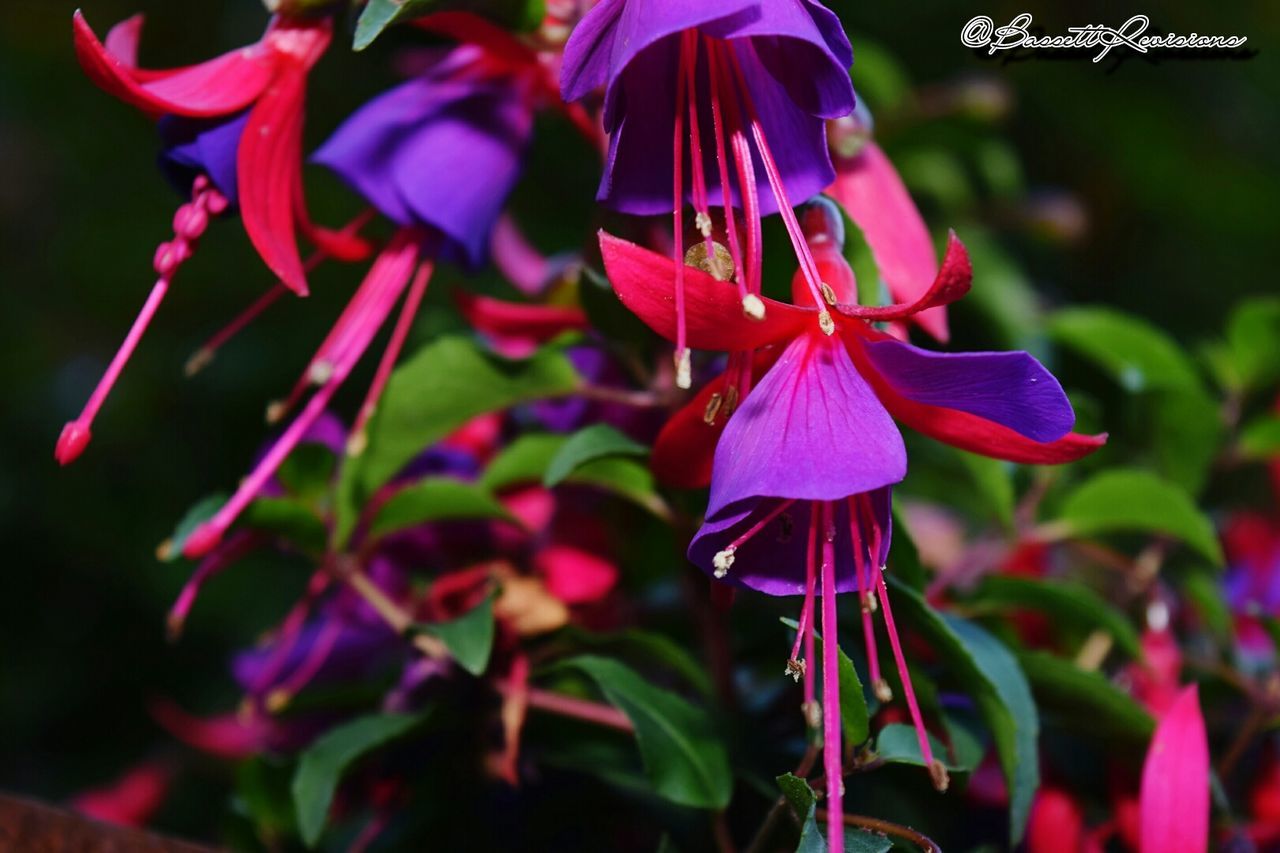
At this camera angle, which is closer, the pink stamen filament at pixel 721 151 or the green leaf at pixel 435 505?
the pink stamen filament at pixel 721 151

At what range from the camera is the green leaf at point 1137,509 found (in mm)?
703

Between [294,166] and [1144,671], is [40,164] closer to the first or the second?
[294,166]

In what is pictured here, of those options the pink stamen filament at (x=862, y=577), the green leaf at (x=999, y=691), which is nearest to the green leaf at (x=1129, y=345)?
the green leaf at (x=999, y=691)

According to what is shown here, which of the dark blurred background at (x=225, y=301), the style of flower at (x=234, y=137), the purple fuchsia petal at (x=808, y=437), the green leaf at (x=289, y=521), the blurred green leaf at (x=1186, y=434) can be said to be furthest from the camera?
the dark blurred background at (x=225, y=301)

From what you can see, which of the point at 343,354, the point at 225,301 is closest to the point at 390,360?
the point at 343,354

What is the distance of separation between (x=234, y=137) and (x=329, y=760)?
0.30 metres

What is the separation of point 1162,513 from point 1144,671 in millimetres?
92

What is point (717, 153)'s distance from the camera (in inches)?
19.0

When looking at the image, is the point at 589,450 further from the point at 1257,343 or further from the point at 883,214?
the point at 1257,343

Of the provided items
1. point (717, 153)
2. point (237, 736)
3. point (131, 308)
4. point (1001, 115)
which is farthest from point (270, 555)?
point (717, 153)

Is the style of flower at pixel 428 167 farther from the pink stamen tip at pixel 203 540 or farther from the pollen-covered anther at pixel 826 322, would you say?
the pollen-covered anther at pixel 826 322

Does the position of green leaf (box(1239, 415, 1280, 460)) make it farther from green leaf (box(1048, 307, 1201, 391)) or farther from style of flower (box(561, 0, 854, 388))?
style of flower (box(561, 0, 854, 388))

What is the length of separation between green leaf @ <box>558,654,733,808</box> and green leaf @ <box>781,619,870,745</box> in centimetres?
11

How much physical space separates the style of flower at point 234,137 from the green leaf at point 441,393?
3.7 inches
